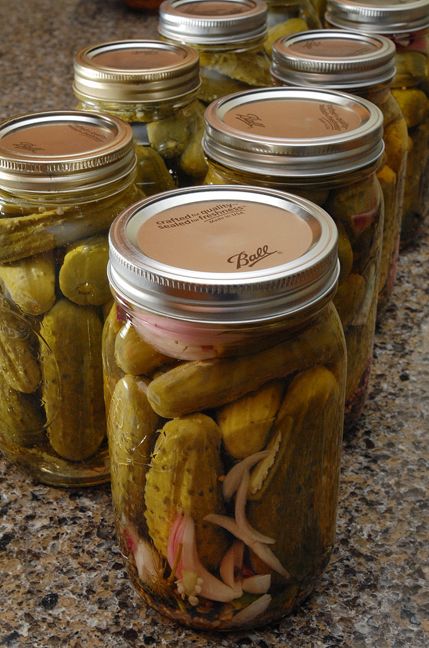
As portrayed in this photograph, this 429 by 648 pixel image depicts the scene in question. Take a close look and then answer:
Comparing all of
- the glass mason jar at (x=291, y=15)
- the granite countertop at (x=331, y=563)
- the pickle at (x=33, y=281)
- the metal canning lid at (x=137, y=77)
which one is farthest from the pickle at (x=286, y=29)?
the pickle at (x=33, y=281)

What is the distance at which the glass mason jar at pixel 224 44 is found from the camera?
0.82 m

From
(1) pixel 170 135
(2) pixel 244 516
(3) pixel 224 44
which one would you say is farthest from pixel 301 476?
(3) pixel 224 44

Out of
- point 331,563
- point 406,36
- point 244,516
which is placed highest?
point 406,36

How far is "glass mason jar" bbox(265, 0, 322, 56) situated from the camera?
0.97 m

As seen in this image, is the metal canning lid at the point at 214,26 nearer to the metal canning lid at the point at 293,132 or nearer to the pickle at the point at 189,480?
the metal canning lid at the point at 293,132

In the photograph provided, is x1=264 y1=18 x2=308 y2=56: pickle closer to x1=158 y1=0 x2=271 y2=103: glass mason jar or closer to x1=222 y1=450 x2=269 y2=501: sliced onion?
x1=158 y1=0 x2=271 y2=103: glass mason jar

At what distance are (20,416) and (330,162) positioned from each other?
0.94 ft

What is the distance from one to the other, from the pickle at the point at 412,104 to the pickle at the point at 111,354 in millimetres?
465

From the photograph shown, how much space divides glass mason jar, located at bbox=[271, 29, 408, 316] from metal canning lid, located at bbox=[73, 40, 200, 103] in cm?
9

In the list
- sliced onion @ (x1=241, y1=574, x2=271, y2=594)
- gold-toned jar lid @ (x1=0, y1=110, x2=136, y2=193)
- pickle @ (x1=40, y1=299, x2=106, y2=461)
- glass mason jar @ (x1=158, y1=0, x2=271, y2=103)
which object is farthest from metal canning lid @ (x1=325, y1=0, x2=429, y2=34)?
sliced onion @ (x1=241, y1=574, x2=271, y2=594)

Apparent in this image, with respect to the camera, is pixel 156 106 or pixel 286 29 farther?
pixel 286 29

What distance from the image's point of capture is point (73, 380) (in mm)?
654

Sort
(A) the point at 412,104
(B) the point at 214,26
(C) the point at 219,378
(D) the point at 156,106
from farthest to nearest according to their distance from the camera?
(A) the point at 412,104
(B) the point at 214,26
(D) the point at 156,106
(C) the point at 219,378

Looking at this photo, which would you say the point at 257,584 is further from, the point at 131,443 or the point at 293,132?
A: the point at 293,132
